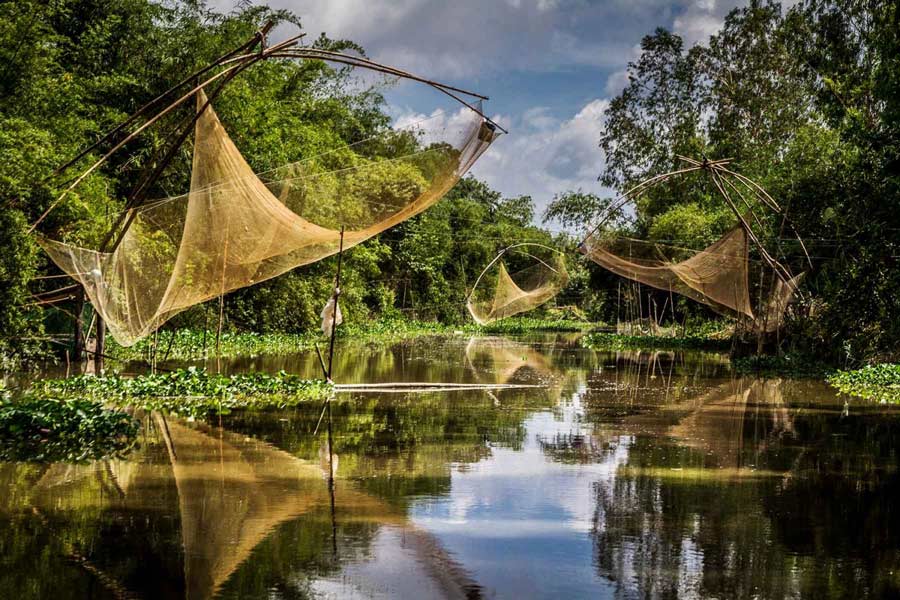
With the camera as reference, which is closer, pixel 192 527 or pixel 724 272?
pixel 192 527

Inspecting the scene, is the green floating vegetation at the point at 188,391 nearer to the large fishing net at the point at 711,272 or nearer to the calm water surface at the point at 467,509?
the calm water surface at the point at 467,509

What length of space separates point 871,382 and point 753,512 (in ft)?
31.4

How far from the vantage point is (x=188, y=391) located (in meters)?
10.8

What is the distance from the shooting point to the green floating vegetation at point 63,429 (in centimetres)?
749

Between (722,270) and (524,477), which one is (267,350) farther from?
(524,477)

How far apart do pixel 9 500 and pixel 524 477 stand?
139 inches

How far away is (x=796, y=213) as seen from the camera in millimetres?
20141

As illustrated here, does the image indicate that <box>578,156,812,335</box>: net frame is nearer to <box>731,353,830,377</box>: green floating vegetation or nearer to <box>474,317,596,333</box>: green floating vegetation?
<box>731,353,830,377</box>: green floating vegetation

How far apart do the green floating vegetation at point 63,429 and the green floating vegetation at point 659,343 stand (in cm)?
1942

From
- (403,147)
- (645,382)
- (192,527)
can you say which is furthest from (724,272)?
(192,527)

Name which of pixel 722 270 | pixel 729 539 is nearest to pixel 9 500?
pixel 729 539

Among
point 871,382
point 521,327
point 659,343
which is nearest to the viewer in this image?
point 871,382

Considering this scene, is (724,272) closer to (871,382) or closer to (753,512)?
(871,382)

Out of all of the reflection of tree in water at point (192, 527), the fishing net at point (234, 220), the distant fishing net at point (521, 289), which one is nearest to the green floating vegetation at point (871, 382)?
the fishing net at point (234, 220)
